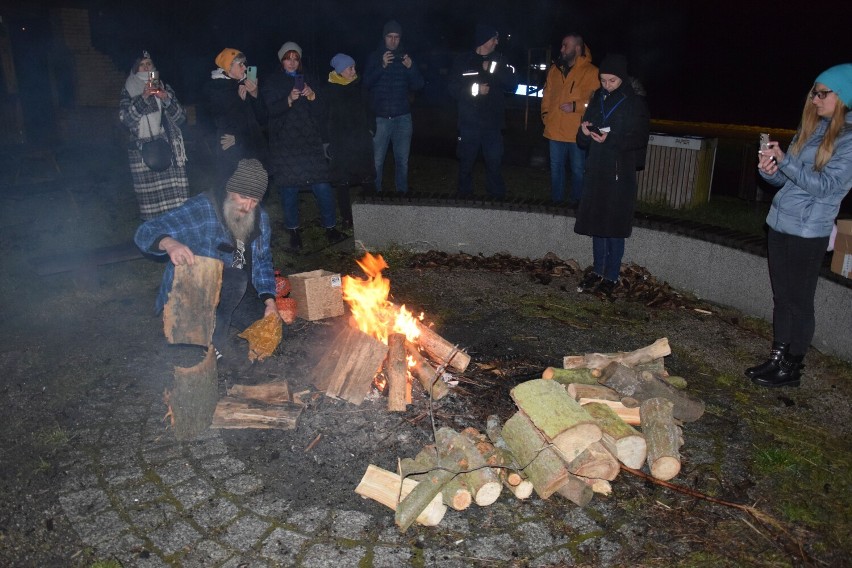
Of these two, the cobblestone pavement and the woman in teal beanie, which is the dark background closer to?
the woman in teal beanie

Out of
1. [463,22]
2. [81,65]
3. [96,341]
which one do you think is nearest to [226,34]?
[81,65]

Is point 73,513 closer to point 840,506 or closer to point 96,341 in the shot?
point 96,341

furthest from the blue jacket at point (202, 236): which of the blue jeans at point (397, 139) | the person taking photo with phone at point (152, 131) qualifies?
the blue jeans at point (397, 139)

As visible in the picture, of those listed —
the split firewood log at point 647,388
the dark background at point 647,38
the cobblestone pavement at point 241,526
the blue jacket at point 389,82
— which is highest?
the dark background at point 647,38

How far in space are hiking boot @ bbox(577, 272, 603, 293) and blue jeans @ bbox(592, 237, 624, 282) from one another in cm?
6

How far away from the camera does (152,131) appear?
6.88 metres

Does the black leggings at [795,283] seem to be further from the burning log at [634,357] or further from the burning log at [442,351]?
the burning log at [442,351]

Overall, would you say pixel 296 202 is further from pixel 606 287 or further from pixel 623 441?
pixel 623 441

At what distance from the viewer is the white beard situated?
205 inches

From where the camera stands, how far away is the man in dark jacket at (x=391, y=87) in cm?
890

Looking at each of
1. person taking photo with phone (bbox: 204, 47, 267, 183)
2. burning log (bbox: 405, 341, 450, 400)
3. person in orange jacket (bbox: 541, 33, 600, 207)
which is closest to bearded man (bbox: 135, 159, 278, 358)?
burning log (bbox: 405, 341, 450, 400)

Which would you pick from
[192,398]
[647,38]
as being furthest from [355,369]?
[647,38]

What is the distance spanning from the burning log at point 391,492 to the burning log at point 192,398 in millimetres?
1314

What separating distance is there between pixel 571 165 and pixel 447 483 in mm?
5814
